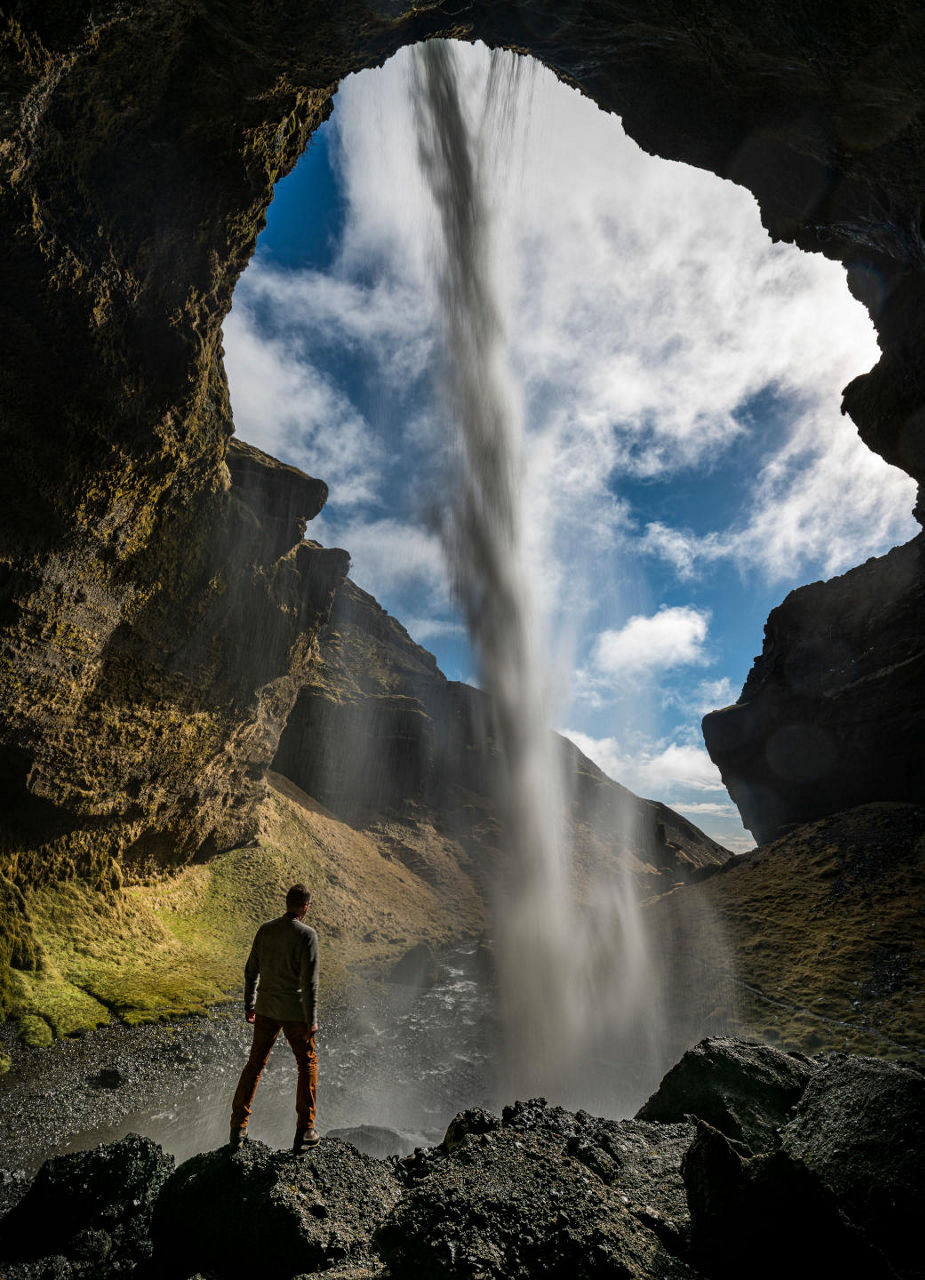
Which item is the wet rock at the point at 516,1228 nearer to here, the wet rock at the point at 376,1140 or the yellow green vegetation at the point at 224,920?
the wet rock at the point at 376,1140

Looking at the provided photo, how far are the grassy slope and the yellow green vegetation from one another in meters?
15.2

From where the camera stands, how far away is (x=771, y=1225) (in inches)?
138

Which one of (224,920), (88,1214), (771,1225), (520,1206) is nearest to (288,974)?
(88,1214)

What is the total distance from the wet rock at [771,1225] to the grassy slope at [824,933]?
594 inches

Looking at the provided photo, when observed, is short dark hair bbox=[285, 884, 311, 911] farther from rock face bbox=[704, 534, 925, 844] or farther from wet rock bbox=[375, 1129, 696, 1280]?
rock face bbox=[704, 534, 925, 844]

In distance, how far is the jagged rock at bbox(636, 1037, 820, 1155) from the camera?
6.36 m

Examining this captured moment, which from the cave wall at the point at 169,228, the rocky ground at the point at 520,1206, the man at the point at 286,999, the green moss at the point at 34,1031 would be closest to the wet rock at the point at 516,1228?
the rocky ground at the point at 520,1206

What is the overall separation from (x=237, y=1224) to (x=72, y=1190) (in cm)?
202

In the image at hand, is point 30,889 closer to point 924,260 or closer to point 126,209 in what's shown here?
point 126,209

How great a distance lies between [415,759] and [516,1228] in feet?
183

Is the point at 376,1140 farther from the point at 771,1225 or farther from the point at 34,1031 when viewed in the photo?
the point at 771,1225

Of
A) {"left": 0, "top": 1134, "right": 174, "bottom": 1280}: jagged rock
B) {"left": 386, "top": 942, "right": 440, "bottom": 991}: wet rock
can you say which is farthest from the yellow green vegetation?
{"left": 0, "top": 1134, "right": 174, "bottom": 1280}: jagged rock

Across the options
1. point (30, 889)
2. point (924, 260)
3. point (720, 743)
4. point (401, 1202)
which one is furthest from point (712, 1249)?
point (720, 743)

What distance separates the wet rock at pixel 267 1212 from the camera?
3.93m
